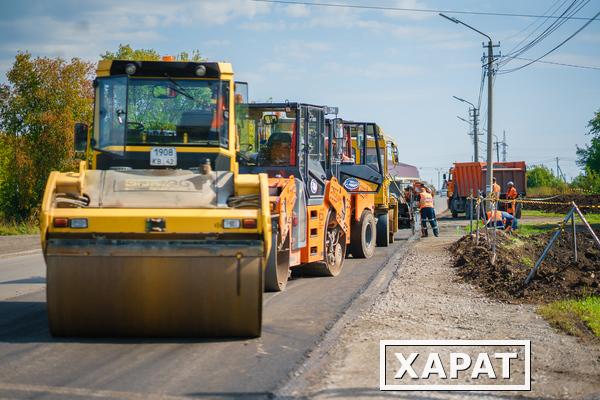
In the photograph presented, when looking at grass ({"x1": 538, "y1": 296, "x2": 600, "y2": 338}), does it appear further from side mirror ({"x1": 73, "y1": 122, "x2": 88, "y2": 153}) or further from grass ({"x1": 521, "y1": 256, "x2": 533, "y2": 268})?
grass ({"x1": 521, "y1": 256, "x2": 533, "y2": 268})

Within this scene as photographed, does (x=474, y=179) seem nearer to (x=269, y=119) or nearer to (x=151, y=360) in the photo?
(x=269, y=119)

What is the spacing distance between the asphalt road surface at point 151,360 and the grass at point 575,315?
260 centimetres

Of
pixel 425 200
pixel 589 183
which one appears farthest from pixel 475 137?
pixel 425 200

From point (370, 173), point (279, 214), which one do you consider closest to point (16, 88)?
point (370, 173)

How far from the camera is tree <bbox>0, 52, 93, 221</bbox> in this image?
32594 mm

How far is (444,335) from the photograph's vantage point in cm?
957

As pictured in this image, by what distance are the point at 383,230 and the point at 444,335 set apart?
13975 mm

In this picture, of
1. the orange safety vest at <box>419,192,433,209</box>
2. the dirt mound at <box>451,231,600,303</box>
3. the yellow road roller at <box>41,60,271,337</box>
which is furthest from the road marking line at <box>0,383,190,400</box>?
the orange safety vest at <box>419,192,433,209</box>

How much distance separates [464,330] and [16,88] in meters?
26.8

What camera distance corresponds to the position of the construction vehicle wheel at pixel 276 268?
12273mm

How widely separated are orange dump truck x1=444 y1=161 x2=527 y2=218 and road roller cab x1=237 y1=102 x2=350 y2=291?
27493 millimetres

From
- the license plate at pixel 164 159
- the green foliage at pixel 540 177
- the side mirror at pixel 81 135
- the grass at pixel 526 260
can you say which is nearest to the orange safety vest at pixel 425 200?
the grass at pixel 526 260

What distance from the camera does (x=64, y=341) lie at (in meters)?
8.98

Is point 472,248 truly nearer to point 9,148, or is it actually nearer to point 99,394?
point 99,394
